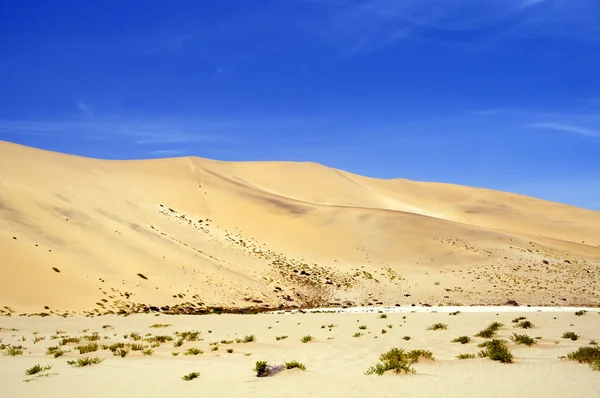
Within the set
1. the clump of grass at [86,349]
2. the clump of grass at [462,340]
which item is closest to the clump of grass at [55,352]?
the clump of grass at [86,349]

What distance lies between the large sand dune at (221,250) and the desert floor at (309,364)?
10.8 m

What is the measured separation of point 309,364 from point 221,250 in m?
33.4

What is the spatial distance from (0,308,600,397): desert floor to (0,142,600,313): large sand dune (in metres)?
10.8

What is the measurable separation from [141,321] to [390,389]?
1733 centimetres

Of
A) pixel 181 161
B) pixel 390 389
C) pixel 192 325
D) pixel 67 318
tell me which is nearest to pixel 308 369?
pixel 390 389

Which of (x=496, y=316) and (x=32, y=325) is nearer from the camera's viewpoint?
(x=32, y=325)

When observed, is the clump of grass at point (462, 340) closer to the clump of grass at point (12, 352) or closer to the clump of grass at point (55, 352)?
the clump of grass at point (55, 352)

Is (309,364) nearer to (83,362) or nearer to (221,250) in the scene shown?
(83,362)

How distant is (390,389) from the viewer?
8.22 metres

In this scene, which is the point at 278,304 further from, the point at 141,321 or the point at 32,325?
the point at 32,325

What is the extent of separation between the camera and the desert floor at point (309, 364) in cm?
838

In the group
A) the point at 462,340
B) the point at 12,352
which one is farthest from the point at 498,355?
the point at 12,352

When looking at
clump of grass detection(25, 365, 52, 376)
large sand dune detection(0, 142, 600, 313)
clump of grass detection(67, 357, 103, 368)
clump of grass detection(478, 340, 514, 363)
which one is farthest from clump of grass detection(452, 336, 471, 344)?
large sand dune detection(0, 142, 600, 313)

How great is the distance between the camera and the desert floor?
27.5ft
